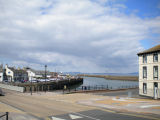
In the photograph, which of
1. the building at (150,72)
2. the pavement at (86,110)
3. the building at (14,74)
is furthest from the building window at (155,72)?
the building at (14,74)

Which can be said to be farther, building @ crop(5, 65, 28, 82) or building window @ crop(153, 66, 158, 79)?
building @ crop(5, 65, 28, 82)

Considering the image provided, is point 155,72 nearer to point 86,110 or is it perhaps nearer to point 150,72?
point 150,72

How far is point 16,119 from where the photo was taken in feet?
47.6

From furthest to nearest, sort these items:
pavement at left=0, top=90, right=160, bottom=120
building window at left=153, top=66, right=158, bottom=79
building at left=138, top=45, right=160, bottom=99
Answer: building window at left=153, top=66, right=158, bottom=79
building at left=138, top=45, right=160, bottom=99
pavement at left=0, top=90, right=160, bottom=120

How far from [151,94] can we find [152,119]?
1852 centimetres

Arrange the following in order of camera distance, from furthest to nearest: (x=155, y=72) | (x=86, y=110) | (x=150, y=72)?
(x=150, y=72) < (x=155, y=72) < (x=86, y=110)

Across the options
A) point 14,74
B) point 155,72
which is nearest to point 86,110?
point 155,72

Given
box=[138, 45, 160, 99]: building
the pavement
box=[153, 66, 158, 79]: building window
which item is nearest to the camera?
the pavement

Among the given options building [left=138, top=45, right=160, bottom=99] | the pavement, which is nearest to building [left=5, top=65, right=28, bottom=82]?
building [left=138, top=45, right=160, bottom=99]

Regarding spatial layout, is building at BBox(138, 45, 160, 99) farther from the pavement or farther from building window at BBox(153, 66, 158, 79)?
the pavement

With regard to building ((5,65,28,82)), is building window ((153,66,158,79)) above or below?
above

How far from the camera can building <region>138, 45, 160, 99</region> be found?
30.2 metres

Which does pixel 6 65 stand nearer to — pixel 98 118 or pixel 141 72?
pixel 141 72

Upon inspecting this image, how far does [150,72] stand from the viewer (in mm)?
31906
